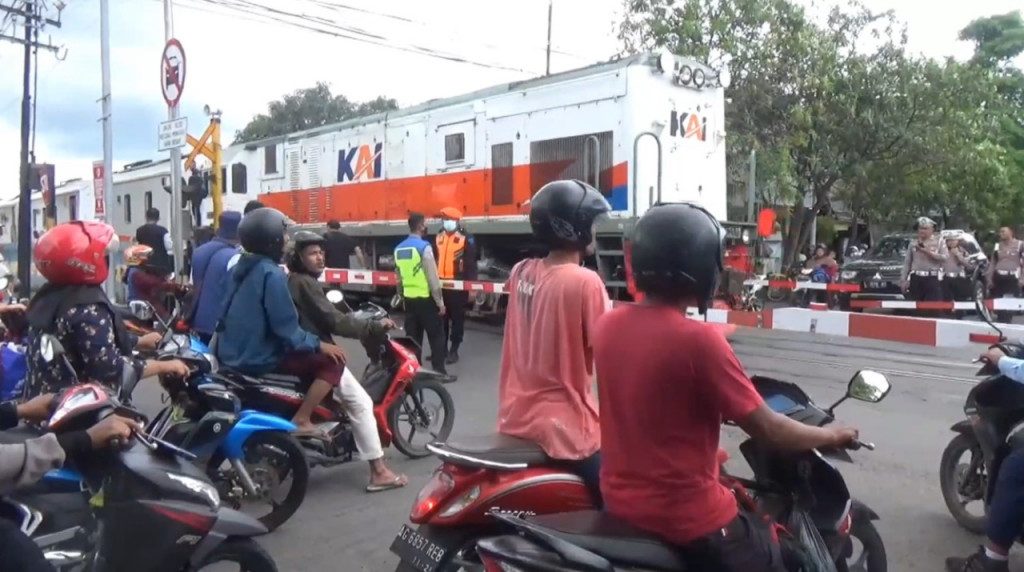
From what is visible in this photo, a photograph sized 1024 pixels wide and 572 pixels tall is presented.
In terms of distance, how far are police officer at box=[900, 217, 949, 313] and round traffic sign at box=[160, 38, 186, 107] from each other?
1021 cm

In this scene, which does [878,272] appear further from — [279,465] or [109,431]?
[109,431]

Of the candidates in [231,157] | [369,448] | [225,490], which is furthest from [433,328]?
[231,157]

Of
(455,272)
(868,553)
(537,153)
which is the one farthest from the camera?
(537,153)

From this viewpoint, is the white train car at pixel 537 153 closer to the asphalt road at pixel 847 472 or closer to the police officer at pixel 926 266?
the police officer at pixel 926 266

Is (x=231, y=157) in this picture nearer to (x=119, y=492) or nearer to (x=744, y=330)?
(x=744, y=330)

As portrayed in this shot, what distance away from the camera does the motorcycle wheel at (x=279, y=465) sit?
16.6 feet

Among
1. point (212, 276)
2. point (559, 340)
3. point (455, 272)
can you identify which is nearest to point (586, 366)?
point (559, 340)

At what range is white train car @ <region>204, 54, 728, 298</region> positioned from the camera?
13.2 m

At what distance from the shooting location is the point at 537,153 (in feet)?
46.9

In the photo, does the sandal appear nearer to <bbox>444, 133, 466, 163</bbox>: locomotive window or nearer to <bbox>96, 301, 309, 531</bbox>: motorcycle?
<bbox>96, 301, 309, 531</bbox>: motorcycle

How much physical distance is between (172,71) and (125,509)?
838 cm

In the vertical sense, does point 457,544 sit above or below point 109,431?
below

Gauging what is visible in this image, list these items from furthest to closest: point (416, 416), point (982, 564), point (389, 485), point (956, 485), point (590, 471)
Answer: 1. point (416, 416)
2. point (389, 485)
3. point (956, 485)
4. point (982, 564)
5. point (590, 471)

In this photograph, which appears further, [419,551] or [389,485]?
[389,485]
